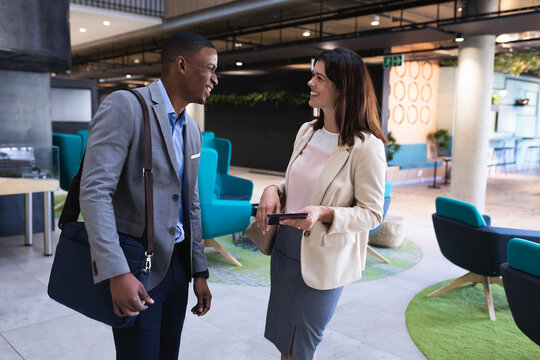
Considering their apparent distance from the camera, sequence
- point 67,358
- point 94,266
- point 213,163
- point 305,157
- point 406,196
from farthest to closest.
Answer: point 406,196 → point 213,163 → point 67,358 → point 305,157 → point 94,266

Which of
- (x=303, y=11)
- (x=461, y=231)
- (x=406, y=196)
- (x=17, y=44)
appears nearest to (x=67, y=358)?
(x=461, y=231)

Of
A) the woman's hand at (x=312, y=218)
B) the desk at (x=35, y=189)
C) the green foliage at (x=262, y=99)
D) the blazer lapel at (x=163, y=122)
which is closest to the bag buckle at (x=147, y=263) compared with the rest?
the blazer lapel at (x=163, y=122)

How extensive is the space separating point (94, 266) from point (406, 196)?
383 inches

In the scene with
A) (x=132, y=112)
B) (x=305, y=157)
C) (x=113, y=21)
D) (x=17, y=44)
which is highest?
(x=113, y=21)

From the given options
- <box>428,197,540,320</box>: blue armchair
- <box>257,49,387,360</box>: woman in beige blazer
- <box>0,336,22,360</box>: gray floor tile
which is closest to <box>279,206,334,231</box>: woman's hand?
<box>257,49,387,360</box>: woman in beige blazer

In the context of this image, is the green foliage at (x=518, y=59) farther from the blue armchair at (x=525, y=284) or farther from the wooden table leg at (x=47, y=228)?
the wooden table leg at (x=47, y=228)

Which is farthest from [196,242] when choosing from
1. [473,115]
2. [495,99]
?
[495,99]

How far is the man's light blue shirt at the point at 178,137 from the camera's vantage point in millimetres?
1561

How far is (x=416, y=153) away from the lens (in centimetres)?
1364

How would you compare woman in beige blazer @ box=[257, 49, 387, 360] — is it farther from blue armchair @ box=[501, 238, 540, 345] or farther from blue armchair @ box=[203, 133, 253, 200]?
blue armchair @ box=[203, 133, 253, 200]

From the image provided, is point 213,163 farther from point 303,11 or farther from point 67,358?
point 303,11

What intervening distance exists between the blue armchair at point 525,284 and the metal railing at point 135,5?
9691 millimetres

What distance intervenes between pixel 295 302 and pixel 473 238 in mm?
2345

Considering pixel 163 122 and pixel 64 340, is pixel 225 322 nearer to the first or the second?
pixel 64 340
